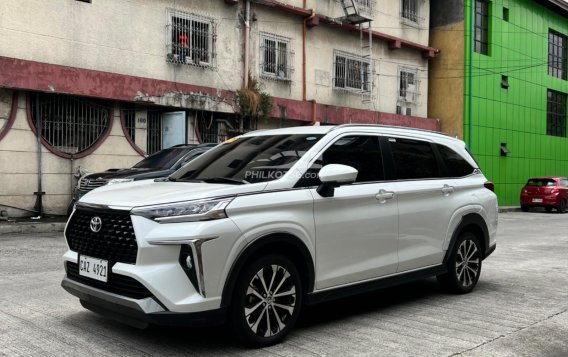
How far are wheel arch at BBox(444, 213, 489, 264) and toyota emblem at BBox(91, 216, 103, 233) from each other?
11.7 ft

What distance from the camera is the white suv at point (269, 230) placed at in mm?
3834

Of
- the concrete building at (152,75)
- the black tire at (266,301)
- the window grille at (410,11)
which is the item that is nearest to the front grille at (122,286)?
the black tire at (266,301)

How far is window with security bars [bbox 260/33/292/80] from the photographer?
695 inches

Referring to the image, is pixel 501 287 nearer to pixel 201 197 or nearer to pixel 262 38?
pixel 201 197

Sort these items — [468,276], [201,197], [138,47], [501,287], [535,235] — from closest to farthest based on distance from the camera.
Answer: [201,197] < [468,276] < [501,287] < [535,235] < [138,47]

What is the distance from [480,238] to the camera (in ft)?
21.3

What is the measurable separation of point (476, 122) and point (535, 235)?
495 inches

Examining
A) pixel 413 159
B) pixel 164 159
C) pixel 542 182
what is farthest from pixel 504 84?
pixel 413 159

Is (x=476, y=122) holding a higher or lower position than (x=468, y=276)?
higher

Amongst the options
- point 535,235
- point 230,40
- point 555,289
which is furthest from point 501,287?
point 230,40

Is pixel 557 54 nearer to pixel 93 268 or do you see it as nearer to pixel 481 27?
pixel 481 27

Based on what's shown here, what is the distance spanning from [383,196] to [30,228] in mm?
8878

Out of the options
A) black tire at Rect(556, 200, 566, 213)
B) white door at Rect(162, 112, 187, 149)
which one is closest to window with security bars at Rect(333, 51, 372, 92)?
white door at Rect(162, 112, 187, 149)

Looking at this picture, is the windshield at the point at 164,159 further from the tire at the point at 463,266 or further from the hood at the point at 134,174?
the tire at the point at 463,266
